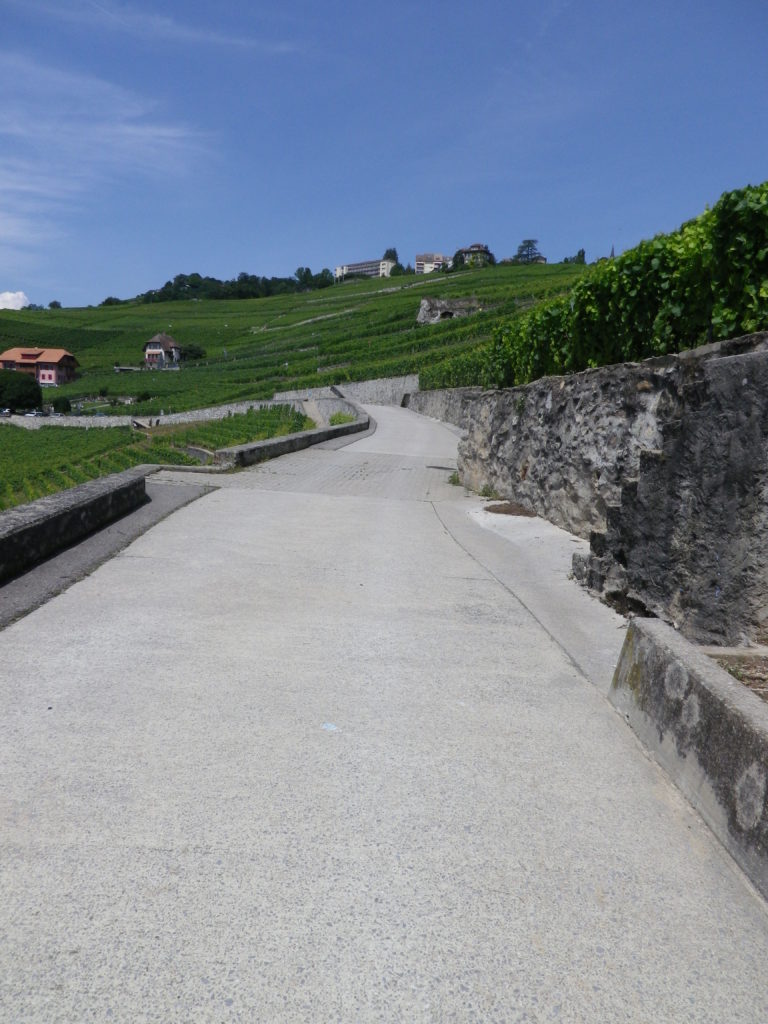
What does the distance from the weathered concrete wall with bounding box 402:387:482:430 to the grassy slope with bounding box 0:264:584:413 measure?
742 cm

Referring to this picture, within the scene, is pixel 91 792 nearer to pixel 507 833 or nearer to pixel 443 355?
pixel 507 833

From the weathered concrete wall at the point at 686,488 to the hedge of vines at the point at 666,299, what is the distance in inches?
18.3

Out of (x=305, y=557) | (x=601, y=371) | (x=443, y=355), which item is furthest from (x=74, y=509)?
(x=443, y=355)

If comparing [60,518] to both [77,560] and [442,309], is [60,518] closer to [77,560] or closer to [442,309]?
[77,560]

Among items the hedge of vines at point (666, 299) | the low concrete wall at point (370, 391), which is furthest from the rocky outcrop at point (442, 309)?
the hedge of vines at point (666, 299)

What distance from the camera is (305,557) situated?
805cm

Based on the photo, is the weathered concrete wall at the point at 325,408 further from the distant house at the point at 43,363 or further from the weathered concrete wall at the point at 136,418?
the distant house at the point at 43,363

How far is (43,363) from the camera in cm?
11350

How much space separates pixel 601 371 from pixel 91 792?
7.15m

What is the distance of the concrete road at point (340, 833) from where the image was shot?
87.5 inches

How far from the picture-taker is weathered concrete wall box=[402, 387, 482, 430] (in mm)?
A: 38719

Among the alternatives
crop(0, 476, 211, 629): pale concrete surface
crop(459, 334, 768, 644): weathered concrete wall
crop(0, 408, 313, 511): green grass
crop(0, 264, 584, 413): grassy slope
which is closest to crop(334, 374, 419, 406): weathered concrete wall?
crop(0, 264, 584, 413): grassy slope

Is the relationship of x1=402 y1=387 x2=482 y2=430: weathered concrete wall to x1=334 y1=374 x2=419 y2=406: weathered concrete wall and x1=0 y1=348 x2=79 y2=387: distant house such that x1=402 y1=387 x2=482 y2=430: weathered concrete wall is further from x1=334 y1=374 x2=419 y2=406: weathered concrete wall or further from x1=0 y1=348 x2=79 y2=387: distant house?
x1=0 y1=348 x2=79 y2=387: distant house

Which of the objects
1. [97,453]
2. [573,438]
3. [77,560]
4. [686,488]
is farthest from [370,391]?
[686,488]
